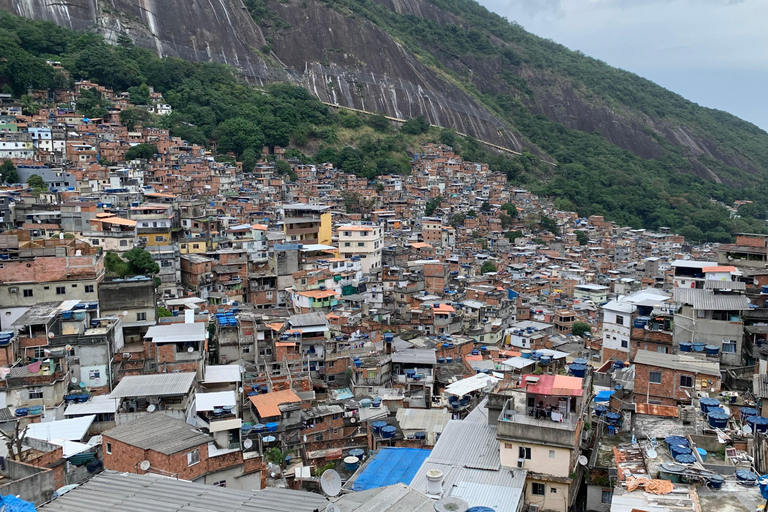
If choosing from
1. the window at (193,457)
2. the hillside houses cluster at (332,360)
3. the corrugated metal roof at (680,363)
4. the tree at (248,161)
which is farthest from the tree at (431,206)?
the window at (193,457)

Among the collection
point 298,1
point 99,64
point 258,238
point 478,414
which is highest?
point 298,1

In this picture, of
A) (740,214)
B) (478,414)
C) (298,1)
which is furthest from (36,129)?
(740,214)

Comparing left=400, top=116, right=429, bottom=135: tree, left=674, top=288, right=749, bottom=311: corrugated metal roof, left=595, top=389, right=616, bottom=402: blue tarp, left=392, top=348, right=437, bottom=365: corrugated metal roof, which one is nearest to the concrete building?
left=392, top=348, right=437, bottom=365: corrugated metal roof

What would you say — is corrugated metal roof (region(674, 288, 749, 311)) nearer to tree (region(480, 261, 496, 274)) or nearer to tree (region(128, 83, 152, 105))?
tree (region(480, 261, 496, 274))

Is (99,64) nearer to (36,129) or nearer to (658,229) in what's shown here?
(36,129)

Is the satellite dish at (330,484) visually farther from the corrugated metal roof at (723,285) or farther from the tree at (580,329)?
the tree at (580,329)

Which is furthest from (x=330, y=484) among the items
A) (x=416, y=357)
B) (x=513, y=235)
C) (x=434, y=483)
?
(x=513, y=235)
